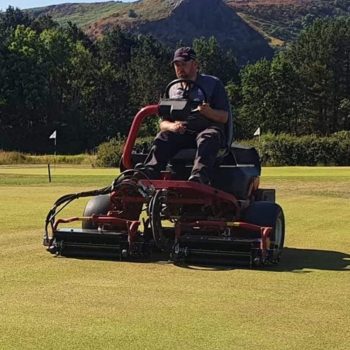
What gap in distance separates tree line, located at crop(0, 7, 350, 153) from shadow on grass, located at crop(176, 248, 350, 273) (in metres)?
68.6

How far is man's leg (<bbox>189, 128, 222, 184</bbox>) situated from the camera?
7.50m

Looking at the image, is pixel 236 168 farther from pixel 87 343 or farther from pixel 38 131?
pixel 38 131

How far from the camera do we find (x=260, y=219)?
769 cm

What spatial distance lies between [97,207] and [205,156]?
1454mm

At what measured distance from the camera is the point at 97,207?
27.1 feet

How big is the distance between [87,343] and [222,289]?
1.88 m

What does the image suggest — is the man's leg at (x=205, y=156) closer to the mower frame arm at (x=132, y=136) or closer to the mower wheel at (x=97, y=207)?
the mower frame arm at (x=132, y=136)

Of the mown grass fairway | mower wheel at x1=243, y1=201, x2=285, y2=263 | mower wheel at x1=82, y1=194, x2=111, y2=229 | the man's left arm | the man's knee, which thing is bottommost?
the mown grass fairway

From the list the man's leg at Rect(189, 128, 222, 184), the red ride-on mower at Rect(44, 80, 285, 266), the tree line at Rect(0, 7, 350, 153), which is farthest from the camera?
the tree line at Rect(0, 7, 350, 153)

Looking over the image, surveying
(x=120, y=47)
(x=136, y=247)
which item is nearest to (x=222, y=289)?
(x=136, y=247)

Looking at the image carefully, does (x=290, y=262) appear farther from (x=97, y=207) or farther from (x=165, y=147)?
(x=97, y=207)

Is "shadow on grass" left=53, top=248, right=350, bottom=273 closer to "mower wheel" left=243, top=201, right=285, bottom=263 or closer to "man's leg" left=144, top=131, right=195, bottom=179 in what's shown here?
"mower wheel" left=243, top=201, right=285, bottom=263

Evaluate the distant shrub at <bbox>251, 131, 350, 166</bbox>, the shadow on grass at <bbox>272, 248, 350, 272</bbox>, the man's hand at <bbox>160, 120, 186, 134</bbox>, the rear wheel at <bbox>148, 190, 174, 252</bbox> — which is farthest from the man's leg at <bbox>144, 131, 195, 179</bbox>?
the distant shrub at <bbox>251, 131, 350, 166</bbox>

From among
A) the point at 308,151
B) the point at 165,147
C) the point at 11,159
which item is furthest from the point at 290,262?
the point at 11,159
